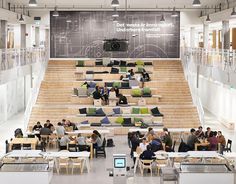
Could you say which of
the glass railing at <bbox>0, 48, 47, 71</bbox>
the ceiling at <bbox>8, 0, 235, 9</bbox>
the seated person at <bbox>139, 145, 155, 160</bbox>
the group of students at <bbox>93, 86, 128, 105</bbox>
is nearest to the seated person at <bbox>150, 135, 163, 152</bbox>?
the seated person at <bbox>139, 145, 155, 160</bbox>

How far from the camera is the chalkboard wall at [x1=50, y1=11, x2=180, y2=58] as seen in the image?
120 feet

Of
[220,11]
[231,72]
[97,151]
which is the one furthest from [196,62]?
[97,151]

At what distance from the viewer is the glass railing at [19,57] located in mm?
23344

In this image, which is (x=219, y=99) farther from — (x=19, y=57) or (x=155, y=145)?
(x=155, y=145)

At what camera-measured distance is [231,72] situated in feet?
69.5

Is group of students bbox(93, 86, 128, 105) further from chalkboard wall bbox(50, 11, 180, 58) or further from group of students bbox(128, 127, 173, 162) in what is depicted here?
chalkboard wall bbox(50, 11, 180, 58)

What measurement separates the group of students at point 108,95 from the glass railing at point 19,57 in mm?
4033

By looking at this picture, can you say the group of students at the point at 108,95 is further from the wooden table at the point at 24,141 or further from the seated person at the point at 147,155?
the seated person at the point at 147,155

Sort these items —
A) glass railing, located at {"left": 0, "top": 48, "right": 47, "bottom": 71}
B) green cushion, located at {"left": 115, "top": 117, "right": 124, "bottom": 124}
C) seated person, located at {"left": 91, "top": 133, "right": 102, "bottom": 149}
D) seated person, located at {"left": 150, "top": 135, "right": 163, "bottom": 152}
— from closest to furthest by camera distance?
1. seated person, located at {"left": 150, "top": 135, "right": 163, "bottom": 152}
2. seated person, located at {"left": 91, "top": 133, "right": 102, "bottom": 149}
3. glass railing, located at {"left": 0, "top": 48, "right": 47, "bottom": 71}
4. green cushion, located at {"left": 115, "top": 117, "right": 124, "bottom": 124}

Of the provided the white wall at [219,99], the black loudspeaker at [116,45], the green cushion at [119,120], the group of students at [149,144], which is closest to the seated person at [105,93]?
the green cushion at [119,120]

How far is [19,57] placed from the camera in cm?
2708

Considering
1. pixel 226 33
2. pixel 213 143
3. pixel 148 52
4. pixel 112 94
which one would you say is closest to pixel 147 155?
pixel 213 143

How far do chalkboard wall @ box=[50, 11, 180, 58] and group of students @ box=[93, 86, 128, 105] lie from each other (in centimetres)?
761

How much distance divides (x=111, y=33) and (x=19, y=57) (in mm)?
10756
